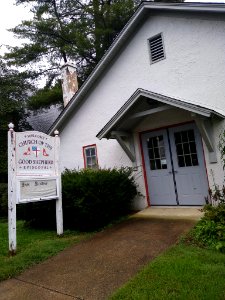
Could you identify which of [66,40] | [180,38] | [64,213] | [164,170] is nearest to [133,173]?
[164,170]

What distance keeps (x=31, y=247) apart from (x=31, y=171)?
1.75m

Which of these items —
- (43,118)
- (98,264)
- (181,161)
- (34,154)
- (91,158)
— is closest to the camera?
(98,264)

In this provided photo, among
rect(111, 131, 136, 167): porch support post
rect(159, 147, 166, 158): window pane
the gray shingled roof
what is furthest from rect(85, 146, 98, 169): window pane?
the gray shingled roof

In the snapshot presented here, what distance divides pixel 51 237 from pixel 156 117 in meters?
4.91

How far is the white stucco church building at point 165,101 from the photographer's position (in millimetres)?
8117

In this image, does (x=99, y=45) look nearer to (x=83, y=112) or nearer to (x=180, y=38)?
(x=83, y=112)

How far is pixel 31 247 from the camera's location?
6504 mm

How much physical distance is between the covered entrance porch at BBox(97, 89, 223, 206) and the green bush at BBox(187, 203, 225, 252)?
2.18m

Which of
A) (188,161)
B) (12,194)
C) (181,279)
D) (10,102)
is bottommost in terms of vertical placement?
(181,279)

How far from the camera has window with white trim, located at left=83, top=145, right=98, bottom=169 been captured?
11199 millimetres

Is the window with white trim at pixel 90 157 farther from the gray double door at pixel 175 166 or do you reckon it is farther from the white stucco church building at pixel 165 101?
the gray double door at pixel 175 166

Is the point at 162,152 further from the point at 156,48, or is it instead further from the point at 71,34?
the point at 71,34

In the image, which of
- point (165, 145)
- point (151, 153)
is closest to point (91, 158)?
point (151, 153)

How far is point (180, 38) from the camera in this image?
8.98 m
